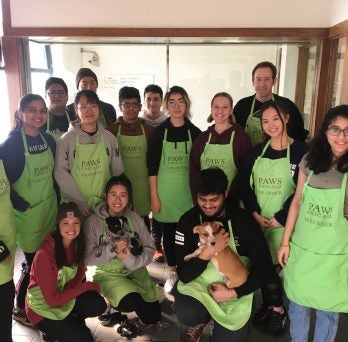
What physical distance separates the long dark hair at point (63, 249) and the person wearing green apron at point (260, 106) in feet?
3.79

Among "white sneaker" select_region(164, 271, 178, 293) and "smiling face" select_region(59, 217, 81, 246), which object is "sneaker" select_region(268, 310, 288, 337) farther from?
"smiling face" select_region(59, 217, 81, 246)

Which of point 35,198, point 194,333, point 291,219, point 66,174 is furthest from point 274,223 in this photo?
point 35,198

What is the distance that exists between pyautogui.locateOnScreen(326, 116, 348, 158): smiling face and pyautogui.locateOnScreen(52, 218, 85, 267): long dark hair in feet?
3.89

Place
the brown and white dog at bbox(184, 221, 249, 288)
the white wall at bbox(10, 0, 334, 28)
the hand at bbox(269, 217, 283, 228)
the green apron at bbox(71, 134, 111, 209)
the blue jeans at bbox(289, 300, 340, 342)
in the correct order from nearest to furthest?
the blue jeans at bbox(289, 300, 340, 342) < the brown and white dog at bbox(184, 221, 249, 288) < the hand at bbox(269, 217, 283, 228) < the green apron at bbox(71, 134, 111, 209) < the white wall at bbox(10, 0, 334, 28)

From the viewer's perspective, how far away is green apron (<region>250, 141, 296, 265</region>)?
5.48 feet

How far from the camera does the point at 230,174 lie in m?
1.97

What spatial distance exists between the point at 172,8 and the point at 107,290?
220 cm

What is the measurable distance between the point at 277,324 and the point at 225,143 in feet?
3.21

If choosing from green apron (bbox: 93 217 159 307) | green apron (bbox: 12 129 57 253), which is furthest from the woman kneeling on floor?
green apron (bbox: 12 129 57 253)

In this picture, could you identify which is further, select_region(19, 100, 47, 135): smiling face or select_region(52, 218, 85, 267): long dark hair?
select_region(19, 100, 47, 135): smiling face

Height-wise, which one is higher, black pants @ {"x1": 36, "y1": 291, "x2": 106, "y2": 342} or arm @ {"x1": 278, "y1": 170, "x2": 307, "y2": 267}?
arm @ {"x1": 278, "y1": 170, "x2": 307, "y2": 267}

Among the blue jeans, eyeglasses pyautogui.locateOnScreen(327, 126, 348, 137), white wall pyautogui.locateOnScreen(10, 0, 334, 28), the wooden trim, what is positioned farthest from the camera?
white wall pyautogui.locateOnScreen(10, 0, 334, 28)

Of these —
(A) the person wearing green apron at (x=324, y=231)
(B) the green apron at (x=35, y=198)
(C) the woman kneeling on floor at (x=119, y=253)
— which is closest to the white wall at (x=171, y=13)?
(B) the green apron at (x=35, y=198)

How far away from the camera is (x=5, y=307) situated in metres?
1.54
